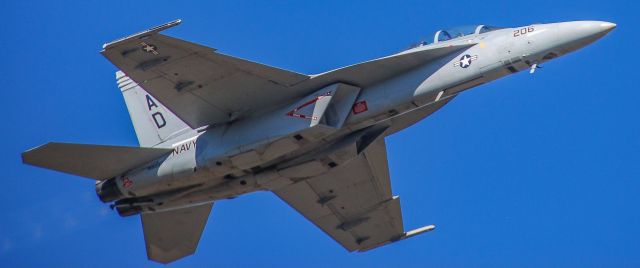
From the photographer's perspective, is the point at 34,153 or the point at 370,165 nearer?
the point at 34,153

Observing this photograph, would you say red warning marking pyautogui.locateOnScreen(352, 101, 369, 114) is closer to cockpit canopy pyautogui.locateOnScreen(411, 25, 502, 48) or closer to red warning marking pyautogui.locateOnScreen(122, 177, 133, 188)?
cockpit canopy pyautogui.locateOnScreen(411, 25, 502, 48)

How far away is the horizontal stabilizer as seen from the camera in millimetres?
22297

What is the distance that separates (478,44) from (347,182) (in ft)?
20.2

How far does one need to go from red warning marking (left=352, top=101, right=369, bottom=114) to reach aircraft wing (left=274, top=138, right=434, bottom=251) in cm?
336

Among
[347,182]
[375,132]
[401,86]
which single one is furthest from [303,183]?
[401,86]

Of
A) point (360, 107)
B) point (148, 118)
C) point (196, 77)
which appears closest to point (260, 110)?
point (196, 77)

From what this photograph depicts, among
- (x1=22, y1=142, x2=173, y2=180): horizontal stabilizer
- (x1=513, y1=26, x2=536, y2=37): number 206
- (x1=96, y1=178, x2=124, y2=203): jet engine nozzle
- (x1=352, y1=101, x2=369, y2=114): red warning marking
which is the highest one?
(x1=513, y1=26, x2=536, y2=37): number 206

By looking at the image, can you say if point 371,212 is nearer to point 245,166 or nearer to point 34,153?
point 245,166

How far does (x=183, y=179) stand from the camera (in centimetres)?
2272

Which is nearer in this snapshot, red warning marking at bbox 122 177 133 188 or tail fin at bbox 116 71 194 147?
red warning marking at bbox 122 177 133 188

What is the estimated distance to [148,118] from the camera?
2531 cm

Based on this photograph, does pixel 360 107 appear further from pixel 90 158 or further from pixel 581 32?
pixel 90 158

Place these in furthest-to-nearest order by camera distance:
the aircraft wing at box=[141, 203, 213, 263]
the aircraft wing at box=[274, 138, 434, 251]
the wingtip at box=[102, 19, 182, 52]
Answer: the aircraft wing at box=[274, 138, 434, 251] → the aircraft wing at box=[141, 203, 213, 263] → the wingtip at box=[102, 19, 182, 52]

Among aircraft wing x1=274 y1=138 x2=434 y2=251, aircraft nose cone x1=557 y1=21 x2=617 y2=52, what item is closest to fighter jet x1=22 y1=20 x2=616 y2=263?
aircraft nose cone x1=557 y1=21 x2=617 y2=52
